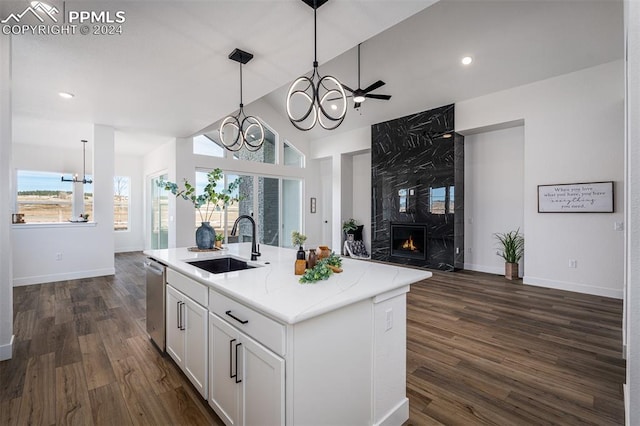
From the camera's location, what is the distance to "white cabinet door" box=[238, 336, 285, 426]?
49.1 inches

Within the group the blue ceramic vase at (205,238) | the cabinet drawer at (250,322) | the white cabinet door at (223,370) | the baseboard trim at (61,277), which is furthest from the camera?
the baseboard trim at (61,277)

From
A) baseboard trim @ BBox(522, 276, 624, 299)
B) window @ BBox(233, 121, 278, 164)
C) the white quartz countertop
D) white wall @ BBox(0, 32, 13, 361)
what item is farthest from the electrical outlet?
window @ BBox(233, 121, 278, 164)

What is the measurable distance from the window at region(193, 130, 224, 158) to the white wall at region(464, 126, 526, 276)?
5519 millimetres

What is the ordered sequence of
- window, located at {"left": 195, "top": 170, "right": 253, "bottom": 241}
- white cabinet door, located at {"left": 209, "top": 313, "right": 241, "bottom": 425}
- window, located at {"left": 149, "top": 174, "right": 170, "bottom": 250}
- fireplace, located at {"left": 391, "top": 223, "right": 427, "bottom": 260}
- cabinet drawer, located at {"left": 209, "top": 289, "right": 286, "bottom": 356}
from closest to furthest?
cabinet drawer, located at {"left": 209, "top": 289, "right": 286, "bottom": 356}
white cabinet door, located at {"left": 209, "top": 313, "right": 241, "bottom": 425}
fireplace, located at {"left": 391, "top": 223, "right": 427, "bottom": 260}
window, located at {"left": 195, "top": 170, "right": 253, "bottom": 241}
window, located at {"left": 149, "top": 174, "right": 170, "bottom": 250}

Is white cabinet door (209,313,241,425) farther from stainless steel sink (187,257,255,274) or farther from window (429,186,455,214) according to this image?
window (429,186,455,214)

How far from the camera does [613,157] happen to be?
414 centimetres

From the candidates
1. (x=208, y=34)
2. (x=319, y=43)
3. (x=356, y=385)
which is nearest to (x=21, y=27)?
(x=208, y=34)

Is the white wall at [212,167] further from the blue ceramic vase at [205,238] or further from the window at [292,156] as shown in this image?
the blue ceramic vase at [205,238]

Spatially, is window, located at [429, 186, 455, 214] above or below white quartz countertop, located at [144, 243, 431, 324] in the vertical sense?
above

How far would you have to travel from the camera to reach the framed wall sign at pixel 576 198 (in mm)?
4176

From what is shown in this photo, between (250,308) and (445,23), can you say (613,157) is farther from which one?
(250,308)

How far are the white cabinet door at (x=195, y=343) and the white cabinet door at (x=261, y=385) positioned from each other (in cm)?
48

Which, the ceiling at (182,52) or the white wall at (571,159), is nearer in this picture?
the ceiling at (182,52)

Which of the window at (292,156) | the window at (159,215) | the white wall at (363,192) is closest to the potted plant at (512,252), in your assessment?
the white wall at (363,192)
